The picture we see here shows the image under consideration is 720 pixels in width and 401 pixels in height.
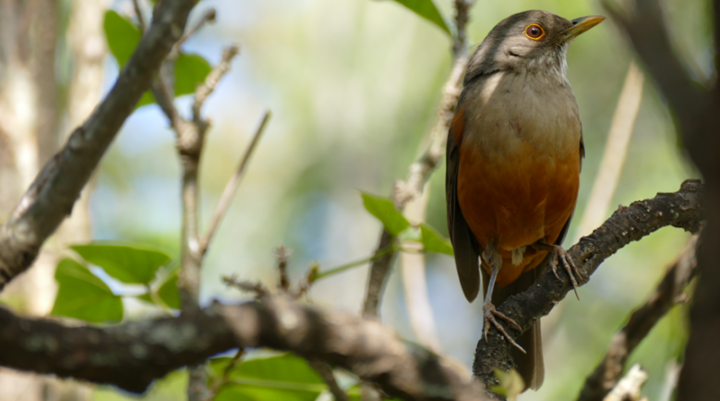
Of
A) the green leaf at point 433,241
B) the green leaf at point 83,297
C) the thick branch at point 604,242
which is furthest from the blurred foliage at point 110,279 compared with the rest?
the thick branch at point 604,242

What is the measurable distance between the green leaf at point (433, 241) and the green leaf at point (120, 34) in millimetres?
2335

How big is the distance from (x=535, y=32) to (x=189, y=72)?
10.0 feet

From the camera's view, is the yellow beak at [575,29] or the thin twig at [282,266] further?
the yellow beak at [575,29]

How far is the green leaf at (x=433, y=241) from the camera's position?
3.49 metres

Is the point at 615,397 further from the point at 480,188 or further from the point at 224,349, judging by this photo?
the point at 224,349

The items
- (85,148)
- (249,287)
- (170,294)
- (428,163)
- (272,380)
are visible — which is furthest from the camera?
(428,163)

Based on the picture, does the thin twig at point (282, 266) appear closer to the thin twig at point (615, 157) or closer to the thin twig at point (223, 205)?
the thin twig at point (223, 205)

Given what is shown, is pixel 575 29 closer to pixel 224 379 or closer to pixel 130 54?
pixel 130 54

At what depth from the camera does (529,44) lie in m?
5.50

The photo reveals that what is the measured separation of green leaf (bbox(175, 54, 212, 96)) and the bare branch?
3.32 m

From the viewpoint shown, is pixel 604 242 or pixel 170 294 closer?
pixel 604 242

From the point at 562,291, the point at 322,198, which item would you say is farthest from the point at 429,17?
the point at 322,198

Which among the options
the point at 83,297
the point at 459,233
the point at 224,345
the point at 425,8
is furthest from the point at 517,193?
the point at 224,345

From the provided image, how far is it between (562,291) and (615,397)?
2.47 ft
